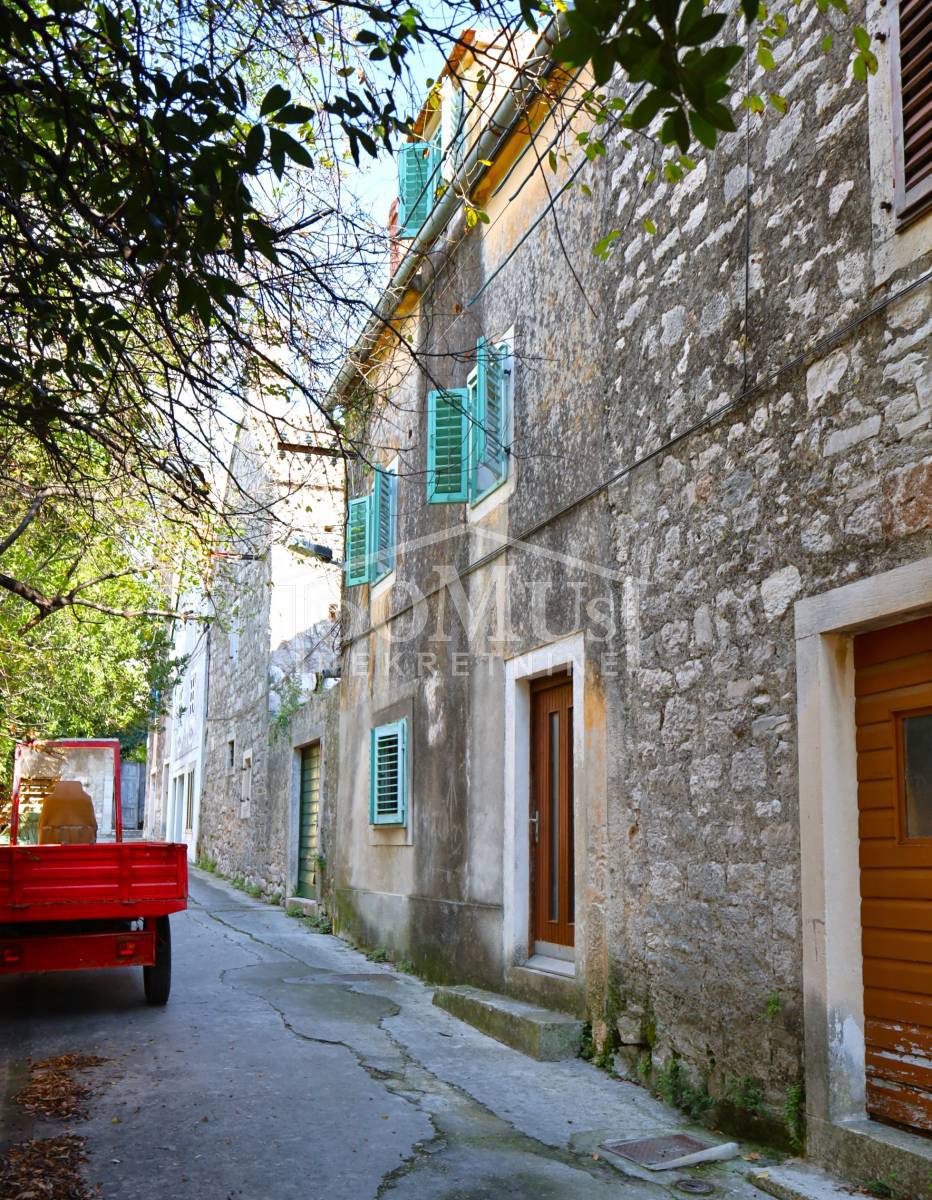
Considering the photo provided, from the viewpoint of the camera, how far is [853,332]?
14.6 feet

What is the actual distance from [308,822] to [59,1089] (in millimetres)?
9388

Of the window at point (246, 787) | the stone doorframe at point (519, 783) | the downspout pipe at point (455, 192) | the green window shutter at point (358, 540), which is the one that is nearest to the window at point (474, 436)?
the downspout pipe at point (455, 192)

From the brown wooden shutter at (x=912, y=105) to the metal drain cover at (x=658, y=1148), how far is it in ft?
12.5

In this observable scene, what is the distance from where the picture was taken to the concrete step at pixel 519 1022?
6.27 meters

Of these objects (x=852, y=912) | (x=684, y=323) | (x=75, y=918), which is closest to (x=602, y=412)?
(x=684, y=323)

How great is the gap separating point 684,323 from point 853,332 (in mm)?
1440

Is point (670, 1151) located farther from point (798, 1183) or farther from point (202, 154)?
point (202, 154)

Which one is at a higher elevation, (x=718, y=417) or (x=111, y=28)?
(x=111, y=28)

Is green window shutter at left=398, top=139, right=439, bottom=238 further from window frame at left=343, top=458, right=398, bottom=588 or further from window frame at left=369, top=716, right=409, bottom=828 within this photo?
window frame at left=369, top=716, right=409, bottom=828

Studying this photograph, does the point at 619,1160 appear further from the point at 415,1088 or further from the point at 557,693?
the point at 557,693

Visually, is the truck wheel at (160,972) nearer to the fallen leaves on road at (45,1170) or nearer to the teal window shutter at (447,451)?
the fallen leaves on road at (45,1170)

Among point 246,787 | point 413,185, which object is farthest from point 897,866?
point 246,787

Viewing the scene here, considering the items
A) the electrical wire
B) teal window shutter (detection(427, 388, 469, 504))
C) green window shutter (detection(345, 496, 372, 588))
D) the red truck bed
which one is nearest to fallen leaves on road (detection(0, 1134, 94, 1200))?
the red truck bed

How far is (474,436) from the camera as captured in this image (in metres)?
8.80
